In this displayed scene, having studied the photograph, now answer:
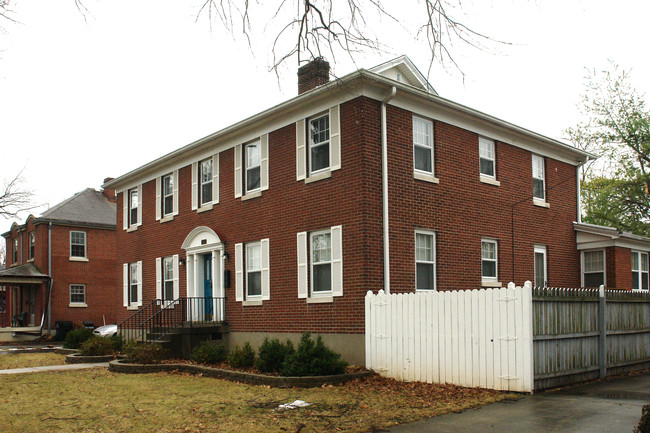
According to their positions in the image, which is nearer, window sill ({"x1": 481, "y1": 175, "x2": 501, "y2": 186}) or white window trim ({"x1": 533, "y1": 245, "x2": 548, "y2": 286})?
window sill ({"x1": 481, "y1": 175, "x2": 501, "y2": 186})

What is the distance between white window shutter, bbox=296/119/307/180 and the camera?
54.5ft

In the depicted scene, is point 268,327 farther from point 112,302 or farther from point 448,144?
point 112,302

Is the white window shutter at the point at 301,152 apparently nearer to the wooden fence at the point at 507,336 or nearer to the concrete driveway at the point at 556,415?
the wooden fence at the point at 507,336

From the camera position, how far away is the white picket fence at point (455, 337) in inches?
445

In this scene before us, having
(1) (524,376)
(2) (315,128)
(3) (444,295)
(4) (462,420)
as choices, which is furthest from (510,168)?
(4) (462,420)

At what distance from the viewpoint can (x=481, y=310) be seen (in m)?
11.9

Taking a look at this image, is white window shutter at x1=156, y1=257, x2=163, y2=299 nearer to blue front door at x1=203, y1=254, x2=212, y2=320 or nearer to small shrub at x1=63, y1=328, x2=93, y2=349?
blue front door at x1=203, y1=254, x2=212, y2=320

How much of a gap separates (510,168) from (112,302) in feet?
85.6

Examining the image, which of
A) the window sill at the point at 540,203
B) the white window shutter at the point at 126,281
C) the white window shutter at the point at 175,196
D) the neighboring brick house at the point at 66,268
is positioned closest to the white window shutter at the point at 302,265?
the white window shutter at the point at 175,196

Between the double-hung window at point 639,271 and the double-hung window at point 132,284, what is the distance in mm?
17150

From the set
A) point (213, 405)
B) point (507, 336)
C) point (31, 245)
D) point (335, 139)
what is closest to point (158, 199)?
point (335, 139)

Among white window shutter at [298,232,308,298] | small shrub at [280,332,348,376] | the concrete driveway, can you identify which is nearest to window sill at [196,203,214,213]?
white window shutter at [298,232,308,298]

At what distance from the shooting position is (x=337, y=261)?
15.4 metres

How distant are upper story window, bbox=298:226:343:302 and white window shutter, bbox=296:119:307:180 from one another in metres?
1.55
